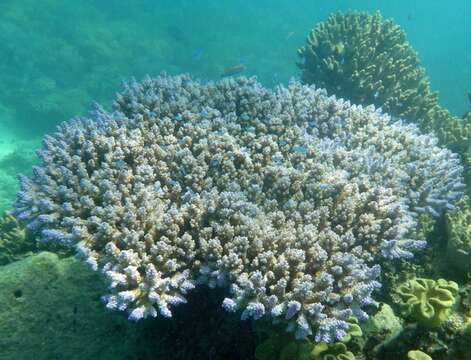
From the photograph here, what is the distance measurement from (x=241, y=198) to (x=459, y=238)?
94.6 inches

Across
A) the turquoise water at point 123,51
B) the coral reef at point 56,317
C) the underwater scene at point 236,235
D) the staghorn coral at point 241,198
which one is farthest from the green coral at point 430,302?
the turquoise water at point 123,51

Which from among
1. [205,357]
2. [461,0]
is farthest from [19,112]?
[461,0]

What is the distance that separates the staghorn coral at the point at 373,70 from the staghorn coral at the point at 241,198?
8.50ft

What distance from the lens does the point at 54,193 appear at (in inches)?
148

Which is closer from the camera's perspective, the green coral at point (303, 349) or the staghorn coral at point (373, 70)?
the green coral at point (303, 349)

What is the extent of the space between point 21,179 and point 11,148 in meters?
13.2

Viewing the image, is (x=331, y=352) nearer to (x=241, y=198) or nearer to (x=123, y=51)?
(x=241, y=198)

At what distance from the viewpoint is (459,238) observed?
409 centimetres

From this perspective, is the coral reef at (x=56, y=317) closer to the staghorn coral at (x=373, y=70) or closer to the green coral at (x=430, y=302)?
the green coral at (x=430, y=302)

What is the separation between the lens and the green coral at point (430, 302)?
2963mm

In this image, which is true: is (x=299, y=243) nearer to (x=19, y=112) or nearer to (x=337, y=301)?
(x=337, y=301)

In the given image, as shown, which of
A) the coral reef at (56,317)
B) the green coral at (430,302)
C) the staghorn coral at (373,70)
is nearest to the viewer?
the green coral at (430,302)

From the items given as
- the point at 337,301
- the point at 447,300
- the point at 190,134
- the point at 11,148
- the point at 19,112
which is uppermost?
the point at 19,112

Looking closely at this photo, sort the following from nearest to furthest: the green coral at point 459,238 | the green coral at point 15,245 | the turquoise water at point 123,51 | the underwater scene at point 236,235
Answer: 1. the underwater scene at point 236,235
2. the green coral at point 459,238
3. the green coral at point 15,245
4. the turquoise water at point 123,51
